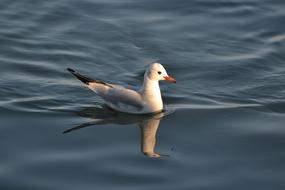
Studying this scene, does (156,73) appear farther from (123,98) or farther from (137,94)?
(123,98)

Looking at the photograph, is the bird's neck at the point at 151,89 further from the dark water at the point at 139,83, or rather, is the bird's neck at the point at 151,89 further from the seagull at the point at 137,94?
the dark water at the point at 139,83

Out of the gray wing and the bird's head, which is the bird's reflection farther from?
the bird's head

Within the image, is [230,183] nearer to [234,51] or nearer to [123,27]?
[234,51]

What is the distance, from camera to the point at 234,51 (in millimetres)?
17031

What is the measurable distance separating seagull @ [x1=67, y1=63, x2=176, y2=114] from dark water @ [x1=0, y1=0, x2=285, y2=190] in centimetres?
17

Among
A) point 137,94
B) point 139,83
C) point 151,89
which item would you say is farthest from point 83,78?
point 139,83

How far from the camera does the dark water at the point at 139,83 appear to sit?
1163 cm

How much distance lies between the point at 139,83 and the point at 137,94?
51.7 inches

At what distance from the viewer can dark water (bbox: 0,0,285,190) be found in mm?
11633

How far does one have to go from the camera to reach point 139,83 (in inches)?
605

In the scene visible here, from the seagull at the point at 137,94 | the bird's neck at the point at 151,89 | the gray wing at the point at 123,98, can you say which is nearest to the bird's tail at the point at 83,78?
the seagull at the point at 137,94

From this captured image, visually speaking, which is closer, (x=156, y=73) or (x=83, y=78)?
(x=156, y=73)

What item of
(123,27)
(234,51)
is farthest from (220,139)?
(123,27)

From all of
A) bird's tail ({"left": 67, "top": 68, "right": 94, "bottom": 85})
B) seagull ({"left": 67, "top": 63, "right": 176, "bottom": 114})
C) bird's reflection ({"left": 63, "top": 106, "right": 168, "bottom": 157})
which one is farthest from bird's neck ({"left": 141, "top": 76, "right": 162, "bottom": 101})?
bird's tail ({"left": 67, "top": 68, "right": 94, "bottom": 85})
